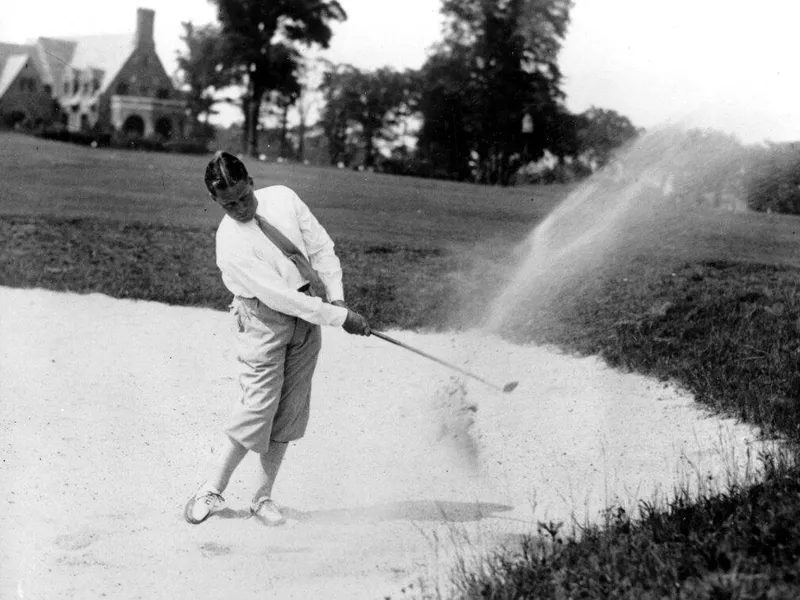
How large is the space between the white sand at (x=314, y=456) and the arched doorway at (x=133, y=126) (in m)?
10.2

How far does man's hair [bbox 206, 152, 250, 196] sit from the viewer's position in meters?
4.64

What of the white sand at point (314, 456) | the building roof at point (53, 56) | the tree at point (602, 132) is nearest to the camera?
the white sand at point (314, 456)

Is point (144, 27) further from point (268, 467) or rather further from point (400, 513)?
point (400, 513)

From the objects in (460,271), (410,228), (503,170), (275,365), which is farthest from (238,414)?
(503,170)

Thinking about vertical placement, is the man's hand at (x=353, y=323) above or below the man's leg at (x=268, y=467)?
above

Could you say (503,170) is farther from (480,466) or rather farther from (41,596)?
(41,596)

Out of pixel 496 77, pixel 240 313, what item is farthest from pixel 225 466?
pixel 496 77

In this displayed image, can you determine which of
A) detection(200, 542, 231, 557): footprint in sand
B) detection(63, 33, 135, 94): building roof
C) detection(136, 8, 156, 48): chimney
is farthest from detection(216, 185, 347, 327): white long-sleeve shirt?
detection(63, 33, 135, 94): building roof

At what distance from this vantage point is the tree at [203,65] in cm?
1240

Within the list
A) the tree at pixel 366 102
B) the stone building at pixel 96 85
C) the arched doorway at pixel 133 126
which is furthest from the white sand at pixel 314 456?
the arched doorway at pixel 133 126

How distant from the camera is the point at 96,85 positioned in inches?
687

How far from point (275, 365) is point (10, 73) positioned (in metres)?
12.6

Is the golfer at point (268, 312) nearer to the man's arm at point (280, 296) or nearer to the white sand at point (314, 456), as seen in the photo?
the man's arm at point (280, 296)

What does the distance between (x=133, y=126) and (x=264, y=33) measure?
7368 millimetres
